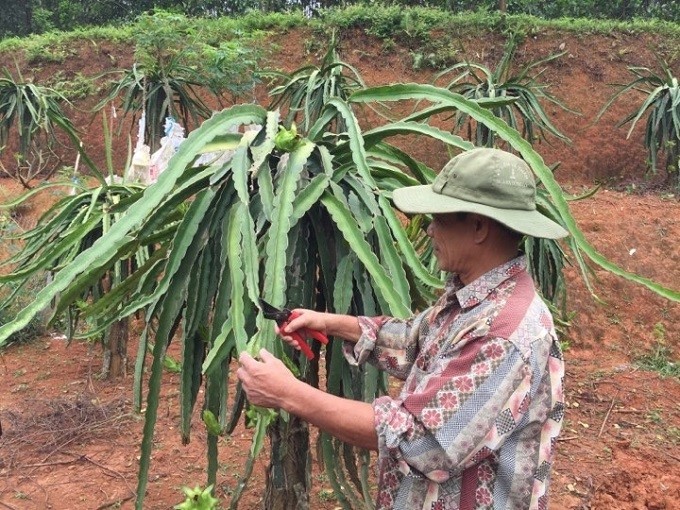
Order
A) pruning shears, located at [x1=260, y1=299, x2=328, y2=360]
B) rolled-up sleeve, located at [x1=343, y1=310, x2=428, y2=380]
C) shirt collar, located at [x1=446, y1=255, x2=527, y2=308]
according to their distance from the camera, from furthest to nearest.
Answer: rolled-up sleeve, located at [x1=343, y1=310, x2=428, y2=380] → pruning shears, located at [x1=260, y1=299, x2=328, y2=360] → shirt collar, located at [x1=446, y1=255, x2=527, y2=308]

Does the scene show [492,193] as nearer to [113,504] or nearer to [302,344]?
[302,344]

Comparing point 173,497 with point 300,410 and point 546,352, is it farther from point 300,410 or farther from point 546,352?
point 546,352

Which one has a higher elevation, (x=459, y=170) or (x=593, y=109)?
(x=459, y=170)

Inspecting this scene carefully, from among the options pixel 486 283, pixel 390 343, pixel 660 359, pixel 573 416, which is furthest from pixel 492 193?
pixel 660 359

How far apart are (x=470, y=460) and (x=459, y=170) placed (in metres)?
→ 0.59

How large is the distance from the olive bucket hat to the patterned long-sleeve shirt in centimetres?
11

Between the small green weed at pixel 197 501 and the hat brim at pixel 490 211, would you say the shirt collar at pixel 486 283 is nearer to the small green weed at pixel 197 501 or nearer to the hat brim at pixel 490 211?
the hat brim at pixel 490 211

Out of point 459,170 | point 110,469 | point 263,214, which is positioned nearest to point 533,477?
point 459,170

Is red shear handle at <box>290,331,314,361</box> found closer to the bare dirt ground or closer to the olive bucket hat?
the olive bucket hat

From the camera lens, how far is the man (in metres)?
1.30

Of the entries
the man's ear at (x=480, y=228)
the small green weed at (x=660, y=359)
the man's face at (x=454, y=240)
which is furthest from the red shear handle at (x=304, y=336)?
the small green weed at (x=660, y=359)

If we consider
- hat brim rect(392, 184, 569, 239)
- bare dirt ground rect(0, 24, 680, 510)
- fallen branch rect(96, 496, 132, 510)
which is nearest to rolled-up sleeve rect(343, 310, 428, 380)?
hat brim rect(392, 184, 569, 239)

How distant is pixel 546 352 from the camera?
135 centimetres

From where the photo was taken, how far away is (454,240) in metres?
1.48
